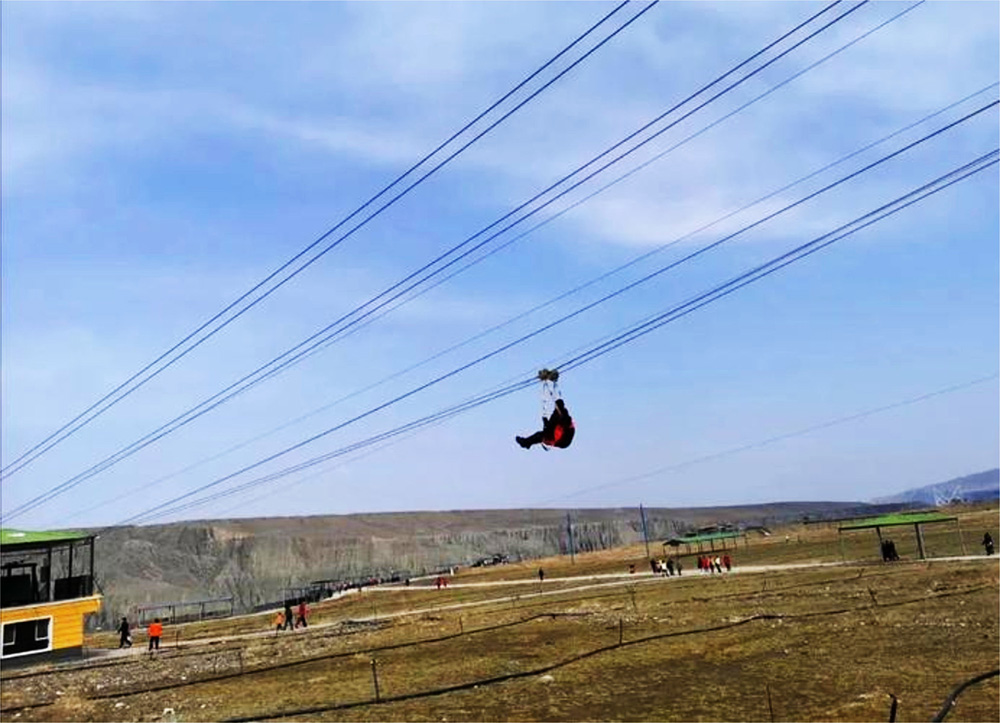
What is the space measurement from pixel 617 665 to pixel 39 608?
3593 centimetres

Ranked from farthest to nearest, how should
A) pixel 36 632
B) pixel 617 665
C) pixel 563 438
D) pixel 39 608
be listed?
pixel 39 608 < pixel 36 632 < pixel 617 665 < pixel 563 438

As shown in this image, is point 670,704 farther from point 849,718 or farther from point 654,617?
point 654,617

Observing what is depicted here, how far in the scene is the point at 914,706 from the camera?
15281 mm

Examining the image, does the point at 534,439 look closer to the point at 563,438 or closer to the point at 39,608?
the point at 563,438

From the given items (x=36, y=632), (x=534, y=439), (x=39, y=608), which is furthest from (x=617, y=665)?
(x=36, y=632)

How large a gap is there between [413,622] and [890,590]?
24215mm

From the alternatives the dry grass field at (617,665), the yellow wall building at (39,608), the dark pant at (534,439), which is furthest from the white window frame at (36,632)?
the dark pant at (534,439)

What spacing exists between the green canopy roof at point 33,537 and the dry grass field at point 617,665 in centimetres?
806

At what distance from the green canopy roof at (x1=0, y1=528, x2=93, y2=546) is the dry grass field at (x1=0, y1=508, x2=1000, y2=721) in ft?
26.4

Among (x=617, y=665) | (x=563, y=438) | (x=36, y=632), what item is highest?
(x=563, y=438)

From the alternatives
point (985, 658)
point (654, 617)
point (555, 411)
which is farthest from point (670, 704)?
point (654, 617)

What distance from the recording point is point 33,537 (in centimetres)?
4494

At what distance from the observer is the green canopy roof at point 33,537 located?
44.0 m

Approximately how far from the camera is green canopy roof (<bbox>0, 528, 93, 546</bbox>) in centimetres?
A: 4403
